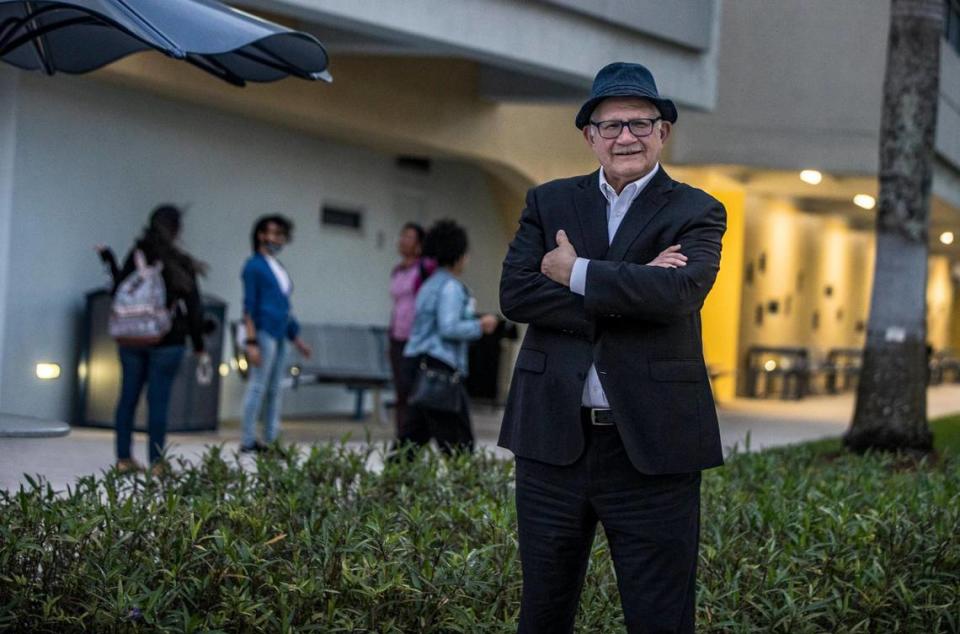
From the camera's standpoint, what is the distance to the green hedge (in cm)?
553

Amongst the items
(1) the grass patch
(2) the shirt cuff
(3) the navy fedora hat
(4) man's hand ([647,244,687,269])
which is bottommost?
(1) the grass patch

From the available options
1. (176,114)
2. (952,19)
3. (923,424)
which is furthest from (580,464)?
(952,19)

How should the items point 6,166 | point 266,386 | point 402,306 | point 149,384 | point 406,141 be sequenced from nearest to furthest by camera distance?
point 149,384 < point 402,306 < point 266,386 < point 6,166 < point 406,141

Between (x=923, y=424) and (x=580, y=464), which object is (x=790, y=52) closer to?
(x=923, y=424)

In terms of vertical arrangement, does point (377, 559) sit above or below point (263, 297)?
below

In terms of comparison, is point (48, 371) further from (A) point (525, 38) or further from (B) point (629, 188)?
(B) point (629, 188)

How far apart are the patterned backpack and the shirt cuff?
6.62m

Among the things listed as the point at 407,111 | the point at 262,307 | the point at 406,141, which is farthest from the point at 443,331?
the point at 406,141

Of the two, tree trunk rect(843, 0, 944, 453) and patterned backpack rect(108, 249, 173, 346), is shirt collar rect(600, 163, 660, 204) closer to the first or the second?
patterned backpack rect(108, 249, 173, 346)

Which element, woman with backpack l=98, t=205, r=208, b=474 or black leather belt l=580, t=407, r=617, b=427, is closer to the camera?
black leather belt l=580, t=407, r=617, b=427

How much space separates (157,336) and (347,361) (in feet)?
21.2

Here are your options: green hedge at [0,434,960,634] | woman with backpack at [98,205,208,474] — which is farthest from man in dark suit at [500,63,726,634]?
woman with backpack at [98,205,208,474]

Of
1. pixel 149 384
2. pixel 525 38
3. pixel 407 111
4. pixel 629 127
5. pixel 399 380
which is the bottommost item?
pixel 149 384

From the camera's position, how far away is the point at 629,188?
15.0ft
